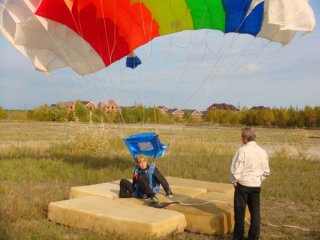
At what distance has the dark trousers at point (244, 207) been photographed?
5.45 metres

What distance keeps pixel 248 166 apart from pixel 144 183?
2.21 meters

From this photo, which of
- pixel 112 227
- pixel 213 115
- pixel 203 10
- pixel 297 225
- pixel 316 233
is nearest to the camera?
pixel 112 227

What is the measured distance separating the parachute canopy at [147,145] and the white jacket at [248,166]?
2.49 metres

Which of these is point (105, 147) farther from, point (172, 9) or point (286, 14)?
point (286, 14)

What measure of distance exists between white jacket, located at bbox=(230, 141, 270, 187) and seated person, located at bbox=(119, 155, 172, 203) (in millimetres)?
1983

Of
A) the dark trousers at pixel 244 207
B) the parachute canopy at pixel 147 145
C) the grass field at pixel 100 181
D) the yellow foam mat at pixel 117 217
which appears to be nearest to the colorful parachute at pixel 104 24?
the parachute canopy at pixel 147 145

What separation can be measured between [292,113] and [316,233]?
2114 inches

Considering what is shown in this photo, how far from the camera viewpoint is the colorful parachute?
7836 mm

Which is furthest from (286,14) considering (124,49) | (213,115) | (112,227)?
(213,115)

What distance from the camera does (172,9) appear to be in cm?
852

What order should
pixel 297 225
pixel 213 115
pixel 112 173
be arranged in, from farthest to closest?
pixel 213 115 < pixel 112 173 < pixel 297 225

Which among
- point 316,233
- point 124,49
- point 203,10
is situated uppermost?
point 203,10

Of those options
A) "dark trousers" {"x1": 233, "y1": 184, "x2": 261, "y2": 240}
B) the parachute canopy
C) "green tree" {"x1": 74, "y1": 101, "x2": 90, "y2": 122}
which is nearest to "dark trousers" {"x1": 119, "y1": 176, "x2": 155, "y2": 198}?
the parachute canopy

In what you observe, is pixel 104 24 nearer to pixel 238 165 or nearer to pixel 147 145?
pixel 147 145
